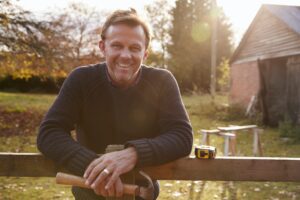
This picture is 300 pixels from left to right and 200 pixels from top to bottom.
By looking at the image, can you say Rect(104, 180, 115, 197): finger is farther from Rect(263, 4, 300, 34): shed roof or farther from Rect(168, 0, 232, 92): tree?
Rect(168, 0, 232, 92): tree

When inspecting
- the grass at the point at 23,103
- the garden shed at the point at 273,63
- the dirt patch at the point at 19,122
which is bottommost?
the grass at the point at 23,103

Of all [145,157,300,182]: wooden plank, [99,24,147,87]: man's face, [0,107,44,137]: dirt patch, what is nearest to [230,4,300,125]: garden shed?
[0,107,44,137]: dirt patch

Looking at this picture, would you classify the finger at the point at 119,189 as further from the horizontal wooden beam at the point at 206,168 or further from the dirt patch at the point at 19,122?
the dirt patch at the point at 19,122

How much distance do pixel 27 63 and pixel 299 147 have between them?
33.8 feet

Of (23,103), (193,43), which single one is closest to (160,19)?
(193,43)

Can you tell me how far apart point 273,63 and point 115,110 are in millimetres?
15682

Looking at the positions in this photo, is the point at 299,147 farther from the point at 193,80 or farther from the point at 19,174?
the point at 193,80

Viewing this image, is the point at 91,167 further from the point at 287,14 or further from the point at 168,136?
the point at 287,14

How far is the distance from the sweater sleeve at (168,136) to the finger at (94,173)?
0.19 m

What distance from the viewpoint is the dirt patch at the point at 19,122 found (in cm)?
1248

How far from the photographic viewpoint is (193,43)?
3584cm

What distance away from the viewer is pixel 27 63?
14094 millimetres

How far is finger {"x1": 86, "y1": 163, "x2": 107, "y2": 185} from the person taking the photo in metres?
1.66

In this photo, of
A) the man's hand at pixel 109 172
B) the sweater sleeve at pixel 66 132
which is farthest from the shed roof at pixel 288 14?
the man's hand at pixel 109 172
